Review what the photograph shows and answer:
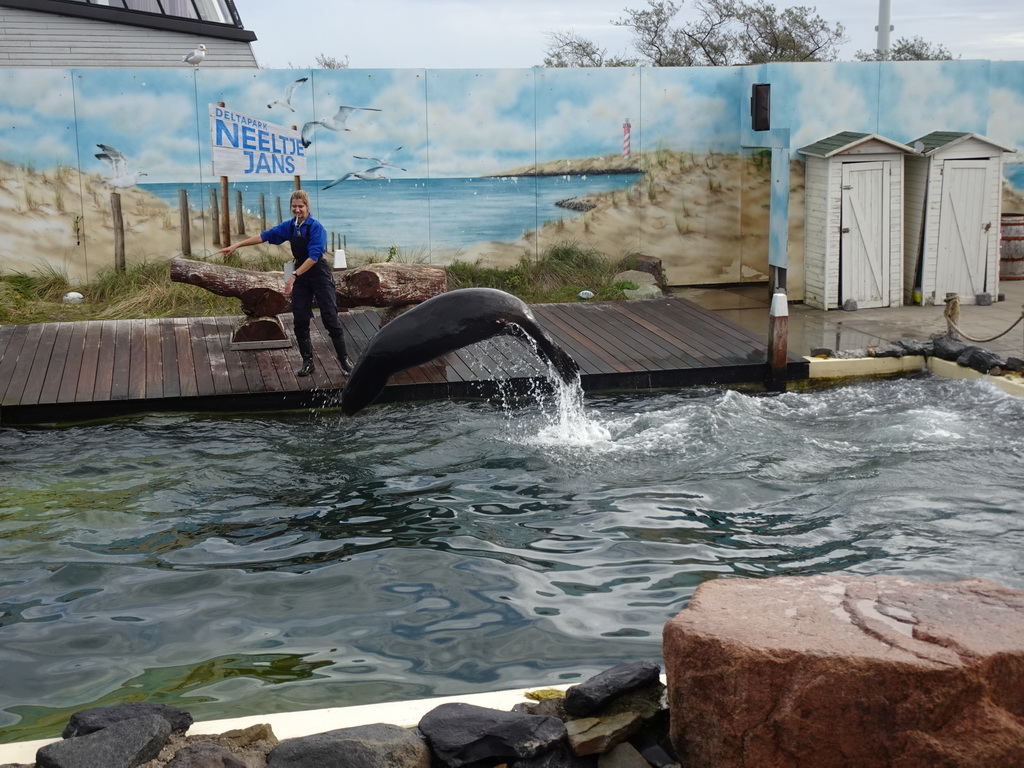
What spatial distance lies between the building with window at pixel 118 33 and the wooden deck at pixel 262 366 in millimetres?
7283

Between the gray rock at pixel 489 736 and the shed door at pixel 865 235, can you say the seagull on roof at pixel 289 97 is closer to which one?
Answer: the shed door at pixel 865 235

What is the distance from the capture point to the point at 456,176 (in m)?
14.4

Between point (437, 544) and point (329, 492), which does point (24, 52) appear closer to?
point (329, 492)

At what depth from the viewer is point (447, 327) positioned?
321 inches

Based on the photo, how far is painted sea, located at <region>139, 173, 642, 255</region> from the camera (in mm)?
13906

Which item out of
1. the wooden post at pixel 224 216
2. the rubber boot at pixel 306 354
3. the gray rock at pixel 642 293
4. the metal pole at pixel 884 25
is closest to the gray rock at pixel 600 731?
the rubber boot at pixel 306 354

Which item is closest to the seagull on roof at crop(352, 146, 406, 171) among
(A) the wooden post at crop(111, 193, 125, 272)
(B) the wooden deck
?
(B) the wooden deck

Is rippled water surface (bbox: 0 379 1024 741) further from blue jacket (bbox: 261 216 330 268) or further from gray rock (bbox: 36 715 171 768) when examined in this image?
blue jacket (bbox: 261 216 330 268)

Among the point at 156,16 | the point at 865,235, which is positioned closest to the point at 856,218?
the point at 865,235

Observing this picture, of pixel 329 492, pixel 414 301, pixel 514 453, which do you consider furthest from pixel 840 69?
pixel 329 492

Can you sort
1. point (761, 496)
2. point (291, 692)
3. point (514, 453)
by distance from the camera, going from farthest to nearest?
point (514, 453) < point (761, 496) < point (291, 692)

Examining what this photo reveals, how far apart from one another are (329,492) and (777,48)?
2162 cm

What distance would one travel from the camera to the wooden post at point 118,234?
44.1ft

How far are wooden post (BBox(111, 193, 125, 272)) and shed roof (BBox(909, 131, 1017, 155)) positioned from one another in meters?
9.73
